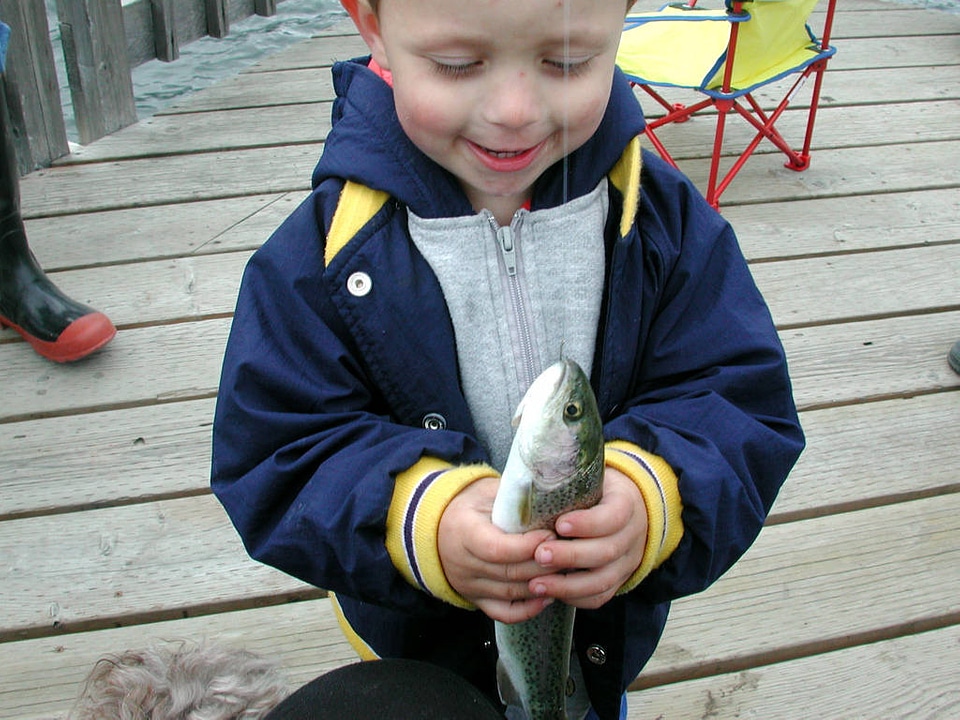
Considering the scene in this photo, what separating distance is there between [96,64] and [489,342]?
9.94 ft

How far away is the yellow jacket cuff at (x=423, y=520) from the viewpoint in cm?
118

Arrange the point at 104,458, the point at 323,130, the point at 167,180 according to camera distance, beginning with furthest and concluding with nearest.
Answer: the point at 323,130 → the point at 167,180 → the point at 104,458

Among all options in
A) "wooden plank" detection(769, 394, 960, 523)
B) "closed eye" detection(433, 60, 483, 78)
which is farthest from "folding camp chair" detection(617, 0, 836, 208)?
"closed eye" detection(433, 60, 483, 78)

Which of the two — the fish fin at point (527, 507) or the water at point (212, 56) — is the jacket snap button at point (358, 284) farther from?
the water at point (212, 56)

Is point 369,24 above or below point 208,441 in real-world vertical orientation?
above

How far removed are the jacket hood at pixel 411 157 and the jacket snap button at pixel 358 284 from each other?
0.12 m

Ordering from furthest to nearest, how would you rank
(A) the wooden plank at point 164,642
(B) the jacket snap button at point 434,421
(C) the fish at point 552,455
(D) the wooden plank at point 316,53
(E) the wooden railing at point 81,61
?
1. (D) the wooden plank at point 316,53
2. (E) the wooden railing at point 81,61
3. (A) the wooden plank at point 164,642
4. (B) the jacket snap button at point 434,421
5. (C) the fish at point 552,455

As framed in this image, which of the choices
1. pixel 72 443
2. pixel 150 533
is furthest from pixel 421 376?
pixel 72 443

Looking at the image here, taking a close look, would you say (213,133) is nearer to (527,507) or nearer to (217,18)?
(217,18)

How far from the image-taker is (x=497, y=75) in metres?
1.13

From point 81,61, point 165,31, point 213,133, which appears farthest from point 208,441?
point 165,31

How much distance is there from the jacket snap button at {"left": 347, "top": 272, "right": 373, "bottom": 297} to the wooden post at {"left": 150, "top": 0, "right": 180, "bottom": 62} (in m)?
3.46

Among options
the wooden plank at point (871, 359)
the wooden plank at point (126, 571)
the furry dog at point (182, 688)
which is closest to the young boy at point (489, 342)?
the furry dog at point (182, 688)

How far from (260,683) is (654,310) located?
0.82m
